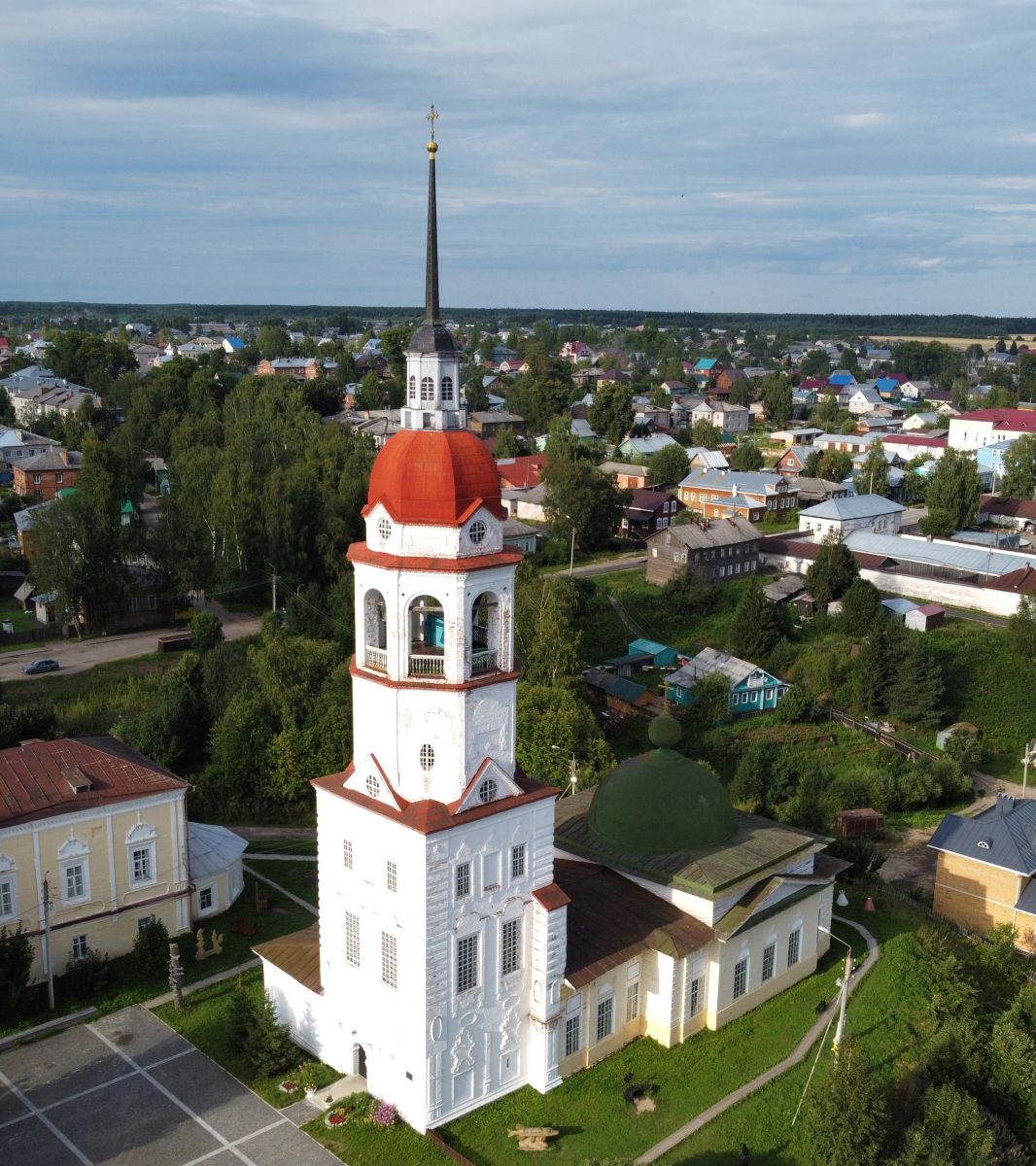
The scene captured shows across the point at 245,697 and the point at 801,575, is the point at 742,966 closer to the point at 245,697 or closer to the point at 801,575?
the point at 245,697

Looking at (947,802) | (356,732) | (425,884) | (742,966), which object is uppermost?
(356,732)

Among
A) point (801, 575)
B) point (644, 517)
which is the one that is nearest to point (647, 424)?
point (644, 517)

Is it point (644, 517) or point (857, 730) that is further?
point (644, 517)

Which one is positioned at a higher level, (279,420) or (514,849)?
(279,420)

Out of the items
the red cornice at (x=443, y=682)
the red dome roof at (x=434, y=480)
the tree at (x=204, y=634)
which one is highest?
the red dome roof at (x=434, y=480)

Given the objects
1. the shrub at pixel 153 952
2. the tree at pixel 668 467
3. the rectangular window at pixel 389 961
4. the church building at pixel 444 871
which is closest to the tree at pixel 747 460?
the tree at pixel 668 467

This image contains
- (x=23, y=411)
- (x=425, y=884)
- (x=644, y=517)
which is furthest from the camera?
(x=23, y=411)

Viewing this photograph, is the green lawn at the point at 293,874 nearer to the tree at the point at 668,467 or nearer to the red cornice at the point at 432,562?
the red cornice at the point at 432,562
